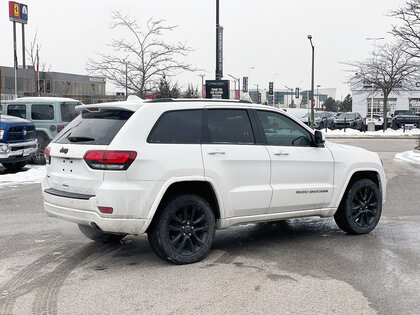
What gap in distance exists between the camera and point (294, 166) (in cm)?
617

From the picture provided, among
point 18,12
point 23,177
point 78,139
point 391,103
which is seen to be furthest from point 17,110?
point 391,103

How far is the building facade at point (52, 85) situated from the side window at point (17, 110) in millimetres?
40057

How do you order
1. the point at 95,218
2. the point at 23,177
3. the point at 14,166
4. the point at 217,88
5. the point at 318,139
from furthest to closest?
the point at 217,88, the point at 14,166, the point at 23,177, the point at 318,139, the point at 95,218

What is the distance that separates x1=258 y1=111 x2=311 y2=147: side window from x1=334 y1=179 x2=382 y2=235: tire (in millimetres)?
997

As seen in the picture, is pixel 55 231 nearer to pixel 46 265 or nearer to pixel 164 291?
pixel 46 265

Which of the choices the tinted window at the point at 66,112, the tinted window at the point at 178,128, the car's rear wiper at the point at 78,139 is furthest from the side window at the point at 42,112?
the tinted window at the point at 178,128

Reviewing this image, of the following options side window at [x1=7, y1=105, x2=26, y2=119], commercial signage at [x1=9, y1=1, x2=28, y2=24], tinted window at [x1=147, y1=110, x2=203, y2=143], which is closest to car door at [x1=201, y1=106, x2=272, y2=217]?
tinted window at [x1=147, y1=110, x2=203, y2=143]

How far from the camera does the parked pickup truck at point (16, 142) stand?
13477 mm

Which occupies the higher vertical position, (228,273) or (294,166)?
(294,166)

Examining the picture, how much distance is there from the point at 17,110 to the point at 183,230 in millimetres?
A: 12512

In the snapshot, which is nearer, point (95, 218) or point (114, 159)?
point (114, 159)

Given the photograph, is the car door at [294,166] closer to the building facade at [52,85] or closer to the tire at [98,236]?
the tire at [98,236]

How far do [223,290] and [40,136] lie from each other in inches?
501

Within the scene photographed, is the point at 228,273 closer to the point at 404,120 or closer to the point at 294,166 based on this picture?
the point at 294,166
